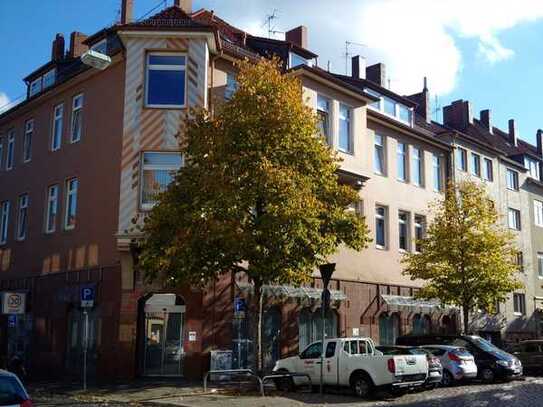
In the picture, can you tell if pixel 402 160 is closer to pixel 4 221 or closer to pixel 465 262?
pixel 465 262

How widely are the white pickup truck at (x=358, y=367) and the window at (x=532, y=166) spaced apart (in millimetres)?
31786

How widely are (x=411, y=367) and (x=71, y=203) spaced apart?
51.1 feet

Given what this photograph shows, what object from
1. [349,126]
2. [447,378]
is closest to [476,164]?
[349,126]

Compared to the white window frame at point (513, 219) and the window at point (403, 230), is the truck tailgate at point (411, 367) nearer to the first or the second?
the window at point (403, 230)

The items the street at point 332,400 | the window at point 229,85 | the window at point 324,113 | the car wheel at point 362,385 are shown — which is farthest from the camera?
the window at point 324,113

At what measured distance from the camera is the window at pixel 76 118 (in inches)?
1109

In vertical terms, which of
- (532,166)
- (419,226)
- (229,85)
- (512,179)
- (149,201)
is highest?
(532,166)

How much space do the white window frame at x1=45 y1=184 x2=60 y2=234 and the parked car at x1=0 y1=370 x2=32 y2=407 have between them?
1973 centimetres

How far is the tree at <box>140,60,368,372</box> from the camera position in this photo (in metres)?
19.3

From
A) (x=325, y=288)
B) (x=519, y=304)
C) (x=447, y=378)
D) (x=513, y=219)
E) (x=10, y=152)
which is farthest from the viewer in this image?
(x=513, y=219)

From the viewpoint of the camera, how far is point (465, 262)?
94.8 ft

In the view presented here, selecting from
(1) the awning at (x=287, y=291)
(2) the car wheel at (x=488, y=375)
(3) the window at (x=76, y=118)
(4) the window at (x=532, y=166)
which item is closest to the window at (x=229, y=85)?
(3) the window at (x=76, y=118)

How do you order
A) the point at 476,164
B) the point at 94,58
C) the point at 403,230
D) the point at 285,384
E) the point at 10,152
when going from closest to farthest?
1. the point at 94,58
2. the point at 285,384
3. the point at 10,152
4. the point at 403,230
5. the point at 476,164

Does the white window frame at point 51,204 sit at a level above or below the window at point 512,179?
below
